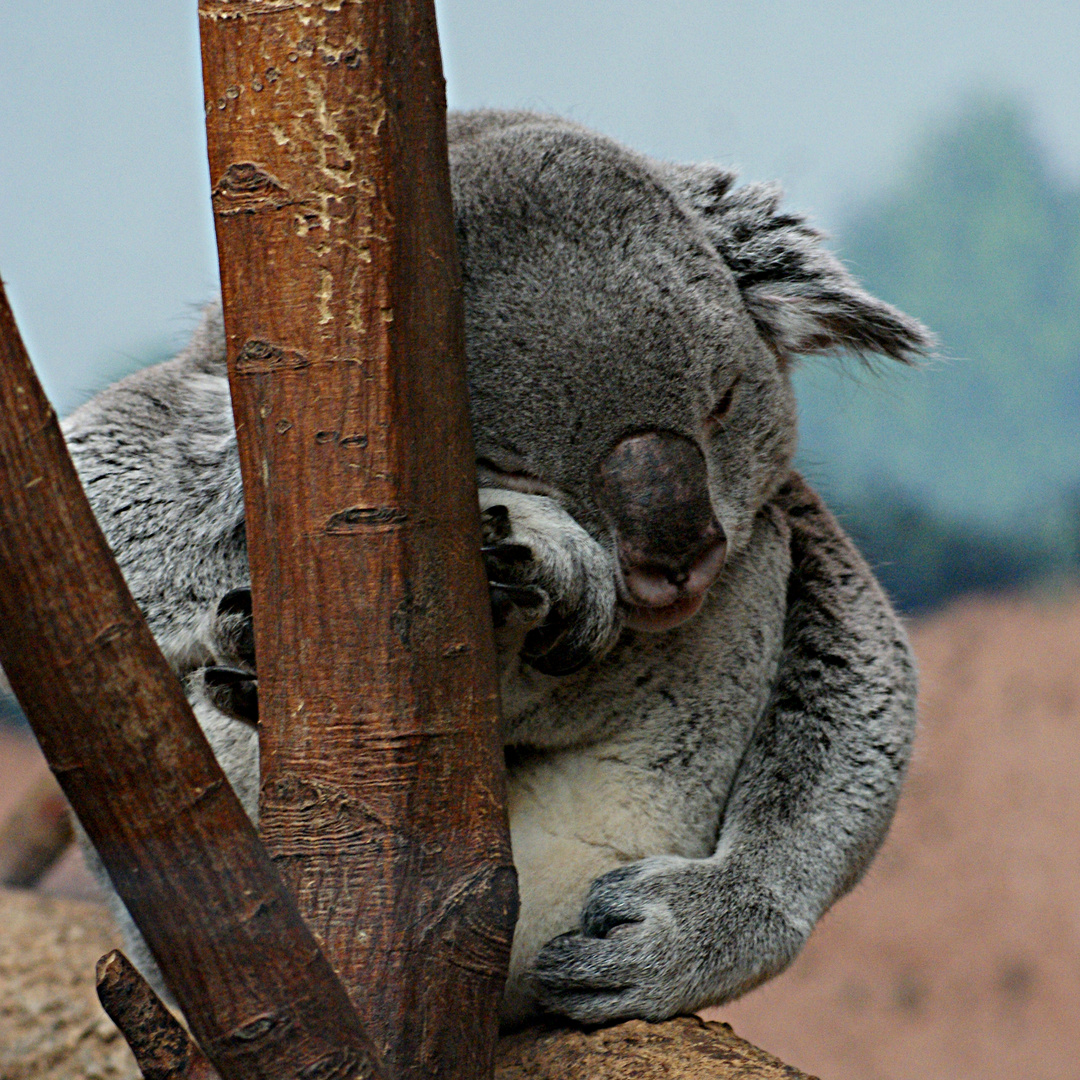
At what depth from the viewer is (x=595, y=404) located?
1.78 m

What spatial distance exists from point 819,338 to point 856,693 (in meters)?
0.67

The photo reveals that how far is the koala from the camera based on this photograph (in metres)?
1.77

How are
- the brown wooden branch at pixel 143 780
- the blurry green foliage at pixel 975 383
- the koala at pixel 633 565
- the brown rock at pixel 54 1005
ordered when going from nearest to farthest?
the brown wooden branch at pixel 143 780 → the koala at pixel 633 565 → the brown rock at pixel 54 1005 → the blurry green foliage at pixel 975 383

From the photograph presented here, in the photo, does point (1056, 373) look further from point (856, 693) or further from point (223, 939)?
point (223, 939)

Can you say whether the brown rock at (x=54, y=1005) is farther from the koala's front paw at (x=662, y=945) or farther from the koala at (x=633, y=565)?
the koala's front paw at (x=662, y=945)

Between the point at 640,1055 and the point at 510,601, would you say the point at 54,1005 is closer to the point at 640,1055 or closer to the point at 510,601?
the point at 640,1055

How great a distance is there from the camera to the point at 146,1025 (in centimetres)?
111

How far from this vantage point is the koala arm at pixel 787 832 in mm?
1867

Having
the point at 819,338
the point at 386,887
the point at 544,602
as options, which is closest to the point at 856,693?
the point at 819,338

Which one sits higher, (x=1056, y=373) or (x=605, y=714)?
(x=605, y=714)

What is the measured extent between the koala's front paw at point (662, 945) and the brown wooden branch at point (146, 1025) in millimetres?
794

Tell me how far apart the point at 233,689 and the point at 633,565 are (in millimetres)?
591

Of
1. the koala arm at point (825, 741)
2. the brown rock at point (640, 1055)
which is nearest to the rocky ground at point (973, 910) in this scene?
the koala arm at point (825, 741)

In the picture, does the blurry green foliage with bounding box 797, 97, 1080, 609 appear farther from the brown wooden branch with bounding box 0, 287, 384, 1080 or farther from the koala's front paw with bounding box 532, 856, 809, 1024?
the brown wooden branch with bounding box 0, 287, 384, 1080
